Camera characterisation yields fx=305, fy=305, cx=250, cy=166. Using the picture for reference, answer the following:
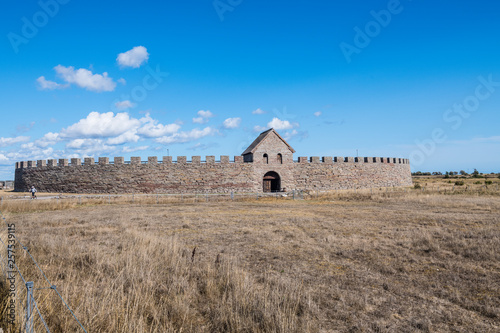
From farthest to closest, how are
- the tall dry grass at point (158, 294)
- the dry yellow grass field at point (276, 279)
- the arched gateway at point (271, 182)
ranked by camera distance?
the arched gateway at point (271, 182) → the dry yellow grass field at point (276, 279) → the tall dry grass at point (158, 294)

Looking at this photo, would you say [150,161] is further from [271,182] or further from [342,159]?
[342,159]

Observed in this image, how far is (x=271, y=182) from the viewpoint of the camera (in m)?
35.9

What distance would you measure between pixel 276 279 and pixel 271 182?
1172 inches

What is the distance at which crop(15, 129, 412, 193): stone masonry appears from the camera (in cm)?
3269

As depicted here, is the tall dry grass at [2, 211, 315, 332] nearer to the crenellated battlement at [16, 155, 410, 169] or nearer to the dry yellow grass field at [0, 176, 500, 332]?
the dry yellow grass field at [0, 176, 500, 332]

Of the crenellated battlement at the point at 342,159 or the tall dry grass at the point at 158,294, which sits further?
the crenellated battlement at the point at 342,159

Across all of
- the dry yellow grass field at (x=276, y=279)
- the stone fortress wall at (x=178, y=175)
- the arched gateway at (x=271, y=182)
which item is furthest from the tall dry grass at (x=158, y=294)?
the arched gateway at (x=271, y=182)

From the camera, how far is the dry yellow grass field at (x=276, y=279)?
15.1ft

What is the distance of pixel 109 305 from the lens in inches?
179

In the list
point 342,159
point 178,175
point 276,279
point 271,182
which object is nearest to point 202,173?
point 178,175

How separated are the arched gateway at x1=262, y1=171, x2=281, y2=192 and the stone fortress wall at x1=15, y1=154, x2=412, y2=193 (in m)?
0.58

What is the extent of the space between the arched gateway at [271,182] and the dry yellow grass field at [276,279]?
23.0 m

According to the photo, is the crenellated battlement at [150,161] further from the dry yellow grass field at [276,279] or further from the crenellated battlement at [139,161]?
the dry yellow grass field at [276,279]

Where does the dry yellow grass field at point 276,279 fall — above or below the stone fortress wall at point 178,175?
below
